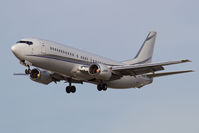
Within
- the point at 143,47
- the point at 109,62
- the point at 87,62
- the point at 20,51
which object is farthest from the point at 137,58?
the point at 20,51

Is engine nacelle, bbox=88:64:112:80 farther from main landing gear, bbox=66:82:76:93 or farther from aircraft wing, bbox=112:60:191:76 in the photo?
main landing gear, bbox=66:82:76:93

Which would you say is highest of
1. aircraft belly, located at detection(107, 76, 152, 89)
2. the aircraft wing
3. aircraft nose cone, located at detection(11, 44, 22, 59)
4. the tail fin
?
the tail fin

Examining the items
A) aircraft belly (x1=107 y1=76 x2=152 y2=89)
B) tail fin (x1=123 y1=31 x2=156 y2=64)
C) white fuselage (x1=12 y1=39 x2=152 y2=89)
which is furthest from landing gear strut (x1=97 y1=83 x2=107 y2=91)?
tail fin (x1=123 y1=31 x2=156 y2=64)

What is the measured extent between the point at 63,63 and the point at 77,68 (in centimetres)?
207

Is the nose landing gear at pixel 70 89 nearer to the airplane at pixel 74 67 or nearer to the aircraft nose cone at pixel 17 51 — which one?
the airplane at pixel 74 67

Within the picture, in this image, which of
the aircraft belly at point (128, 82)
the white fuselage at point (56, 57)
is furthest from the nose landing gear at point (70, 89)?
the aircraft belly at point (128, 82)

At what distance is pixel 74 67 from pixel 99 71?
9.52ft

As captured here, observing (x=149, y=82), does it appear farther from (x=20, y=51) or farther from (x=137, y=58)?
(x=20, y=51)

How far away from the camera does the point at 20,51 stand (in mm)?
47062

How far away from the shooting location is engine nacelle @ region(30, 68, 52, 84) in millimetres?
54219

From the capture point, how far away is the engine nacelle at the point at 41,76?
5422 cm

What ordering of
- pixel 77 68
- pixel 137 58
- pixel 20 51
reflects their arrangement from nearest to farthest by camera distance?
pixel 20 51
pixel 77 68
pixel 137 58

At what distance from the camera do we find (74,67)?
50.3 meters

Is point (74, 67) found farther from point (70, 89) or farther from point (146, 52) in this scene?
point (146, 52)
